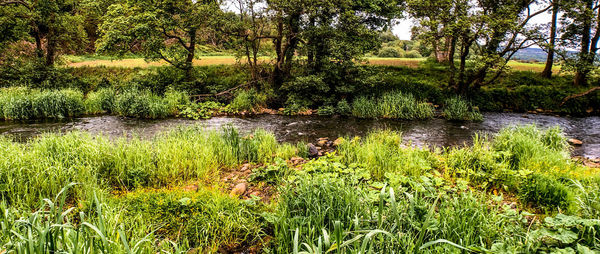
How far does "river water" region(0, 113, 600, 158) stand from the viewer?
10.8m

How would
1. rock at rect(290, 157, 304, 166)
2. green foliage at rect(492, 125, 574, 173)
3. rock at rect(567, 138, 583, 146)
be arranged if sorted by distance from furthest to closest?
rock at rect(567, 138, 583, 146) < rock at rect(290, 157, 304, 166) < green foliage at rect(492, 125, 574, 173)

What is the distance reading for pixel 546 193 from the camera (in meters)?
4.65

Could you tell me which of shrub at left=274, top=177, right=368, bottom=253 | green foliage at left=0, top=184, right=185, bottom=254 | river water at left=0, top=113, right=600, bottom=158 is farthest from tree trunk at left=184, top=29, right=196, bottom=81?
green foliage at left=0, top=184, right=185, bottom=254

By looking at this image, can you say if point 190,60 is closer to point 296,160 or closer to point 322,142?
point 322,142

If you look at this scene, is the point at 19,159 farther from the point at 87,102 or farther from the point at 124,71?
the point at 124,71

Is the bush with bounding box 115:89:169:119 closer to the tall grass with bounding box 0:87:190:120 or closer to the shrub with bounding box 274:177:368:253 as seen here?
the tall grass with bounding box 0:87:190:120

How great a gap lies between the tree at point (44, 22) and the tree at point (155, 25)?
4.26 metres

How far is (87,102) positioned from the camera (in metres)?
14.7

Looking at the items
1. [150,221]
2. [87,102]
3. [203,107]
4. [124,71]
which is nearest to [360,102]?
[203,107]

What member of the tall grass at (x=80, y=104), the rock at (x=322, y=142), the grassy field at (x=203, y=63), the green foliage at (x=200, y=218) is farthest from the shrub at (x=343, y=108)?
the green foliage at (x=200, y=218)

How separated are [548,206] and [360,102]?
1139 centimetres

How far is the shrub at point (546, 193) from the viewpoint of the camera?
4.45m

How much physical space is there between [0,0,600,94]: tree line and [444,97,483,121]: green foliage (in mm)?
1797

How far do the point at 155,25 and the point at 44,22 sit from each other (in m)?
8.37
